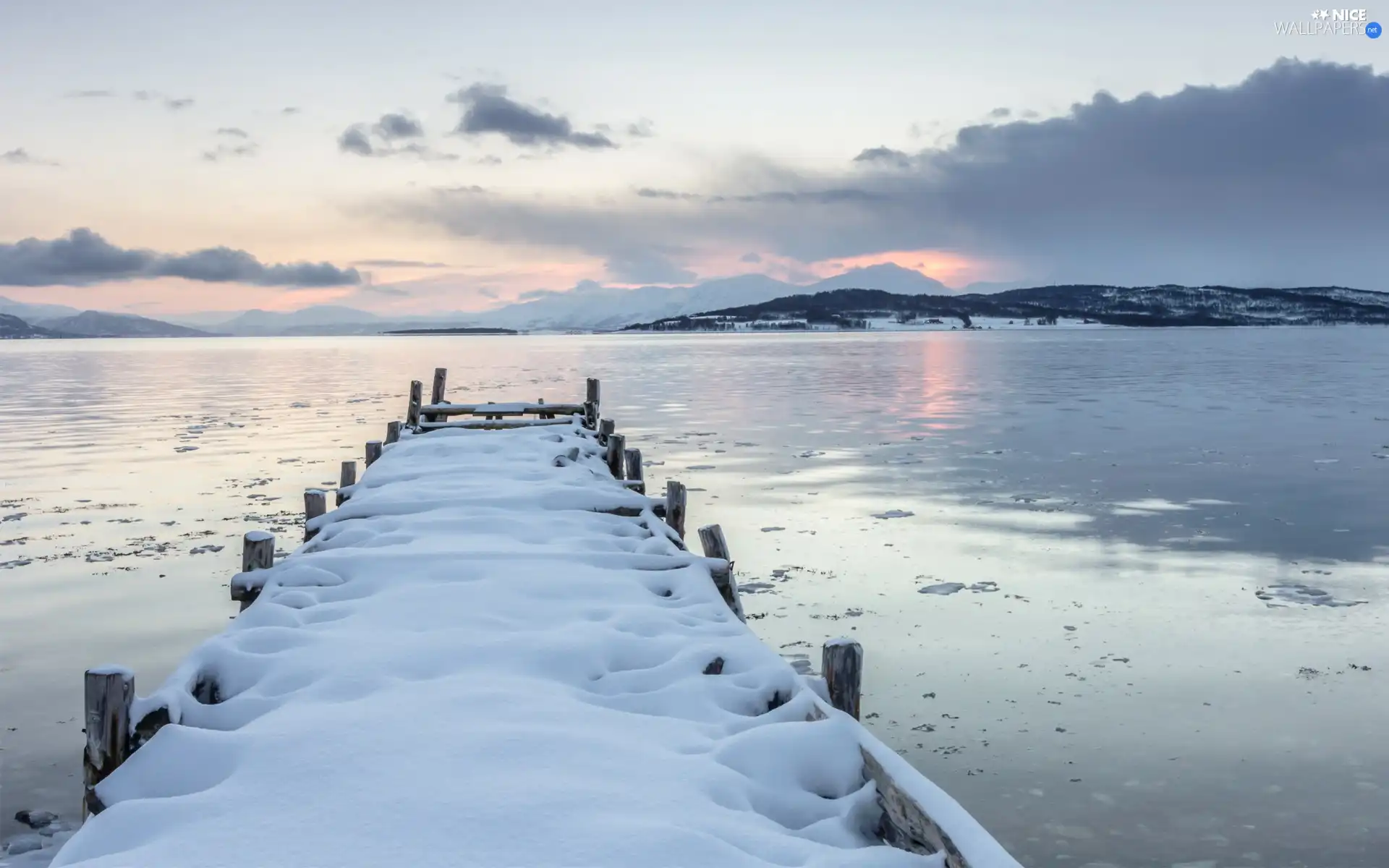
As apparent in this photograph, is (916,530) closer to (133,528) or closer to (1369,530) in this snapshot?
(1369,530)

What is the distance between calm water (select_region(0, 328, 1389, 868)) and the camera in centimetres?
704

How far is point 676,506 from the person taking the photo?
1043 cm

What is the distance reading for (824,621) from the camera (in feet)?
35.0

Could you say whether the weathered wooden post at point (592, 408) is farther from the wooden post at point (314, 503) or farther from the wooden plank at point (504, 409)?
the wooden post at point (314, 503)

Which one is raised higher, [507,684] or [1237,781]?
[507,684]

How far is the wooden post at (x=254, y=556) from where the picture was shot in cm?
718

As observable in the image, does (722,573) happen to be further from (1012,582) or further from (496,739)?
(1012,582)

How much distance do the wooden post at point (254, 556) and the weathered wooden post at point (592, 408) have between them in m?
12.4

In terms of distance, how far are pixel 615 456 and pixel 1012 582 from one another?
6.06 metres

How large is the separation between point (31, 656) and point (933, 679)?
28.7 ft

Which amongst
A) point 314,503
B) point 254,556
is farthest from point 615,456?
point 254,556

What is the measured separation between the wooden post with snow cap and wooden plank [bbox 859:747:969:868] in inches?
116

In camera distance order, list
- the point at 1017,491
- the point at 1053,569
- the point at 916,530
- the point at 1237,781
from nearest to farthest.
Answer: the point at 1237,781 → the point at 1053,569 → the point at 916,530 → the point at 1017,491

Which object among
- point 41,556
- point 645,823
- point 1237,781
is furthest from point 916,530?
point 41,556
